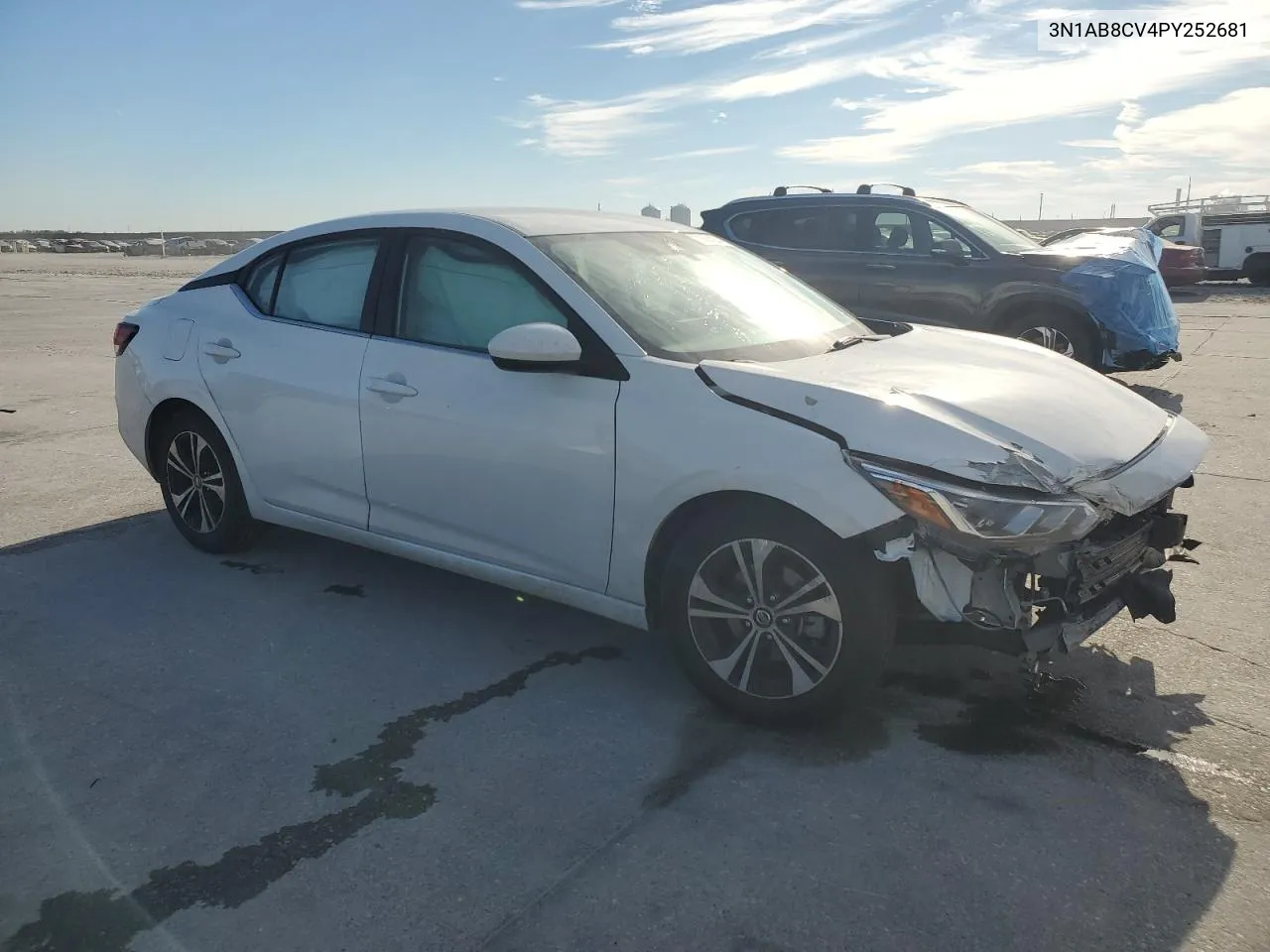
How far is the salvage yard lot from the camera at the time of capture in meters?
2.48

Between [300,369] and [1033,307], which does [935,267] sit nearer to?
[1033,307]

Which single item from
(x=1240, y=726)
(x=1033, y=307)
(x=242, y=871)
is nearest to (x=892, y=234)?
(x=1033, y=307)

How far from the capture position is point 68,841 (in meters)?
2.79

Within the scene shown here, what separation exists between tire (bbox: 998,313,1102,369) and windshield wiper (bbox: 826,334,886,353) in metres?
5.49

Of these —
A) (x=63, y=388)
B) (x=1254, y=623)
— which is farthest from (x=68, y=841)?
(x=63, y=388)

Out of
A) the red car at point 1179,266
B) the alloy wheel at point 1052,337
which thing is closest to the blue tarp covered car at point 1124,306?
the alloy wheel at point 1052,337

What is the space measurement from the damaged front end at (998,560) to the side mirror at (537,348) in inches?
42.3

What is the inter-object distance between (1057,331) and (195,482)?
7416mm

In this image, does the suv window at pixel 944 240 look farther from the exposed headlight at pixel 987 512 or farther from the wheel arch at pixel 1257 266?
the wheel arch at pixel 1257 266

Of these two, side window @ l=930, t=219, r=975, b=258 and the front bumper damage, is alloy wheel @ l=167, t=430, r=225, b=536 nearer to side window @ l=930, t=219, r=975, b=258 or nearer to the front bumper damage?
the front bumper damage

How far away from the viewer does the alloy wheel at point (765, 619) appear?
126 inches

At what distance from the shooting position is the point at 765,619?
3.29 meters

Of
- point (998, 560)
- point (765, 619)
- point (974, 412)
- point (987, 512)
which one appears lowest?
point (765, 619)

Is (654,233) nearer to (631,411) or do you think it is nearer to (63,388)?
(631,411)
